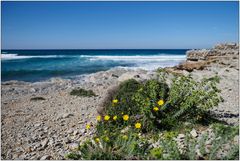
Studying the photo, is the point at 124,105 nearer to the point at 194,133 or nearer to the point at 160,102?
the point at 160,102


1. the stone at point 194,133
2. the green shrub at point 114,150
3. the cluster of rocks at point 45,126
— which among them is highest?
the green shrub at point 114,150

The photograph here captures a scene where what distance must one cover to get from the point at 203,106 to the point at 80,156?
246 centimetres

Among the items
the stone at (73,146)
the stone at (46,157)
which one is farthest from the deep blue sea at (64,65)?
the stone at (46,157)

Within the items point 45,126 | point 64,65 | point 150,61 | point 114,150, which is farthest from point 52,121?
point 150,61

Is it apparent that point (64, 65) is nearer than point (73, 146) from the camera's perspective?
No

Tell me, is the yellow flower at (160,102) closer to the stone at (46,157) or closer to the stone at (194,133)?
the stone at (194,133)

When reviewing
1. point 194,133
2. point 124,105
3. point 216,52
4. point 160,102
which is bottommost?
point 194,133

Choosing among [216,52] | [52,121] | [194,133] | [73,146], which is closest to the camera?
[194,133]

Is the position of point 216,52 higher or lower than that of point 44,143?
higher

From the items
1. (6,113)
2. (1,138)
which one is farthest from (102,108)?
(6,113)

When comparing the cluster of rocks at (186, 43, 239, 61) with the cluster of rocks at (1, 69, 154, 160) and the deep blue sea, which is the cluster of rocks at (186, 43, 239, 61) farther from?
the deep blue sea

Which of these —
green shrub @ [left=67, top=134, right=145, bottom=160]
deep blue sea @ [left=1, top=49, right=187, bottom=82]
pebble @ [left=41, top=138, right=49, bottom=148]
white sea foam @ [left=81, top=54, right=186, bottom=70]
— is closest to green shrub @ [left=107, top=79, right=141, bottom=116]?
pebble @ [left=41, top=138, right=49, bottom=148]

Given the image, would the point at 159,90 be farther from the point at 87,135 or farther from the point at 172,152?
the point at 172,152

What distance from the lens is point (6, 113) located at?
7934 mm
